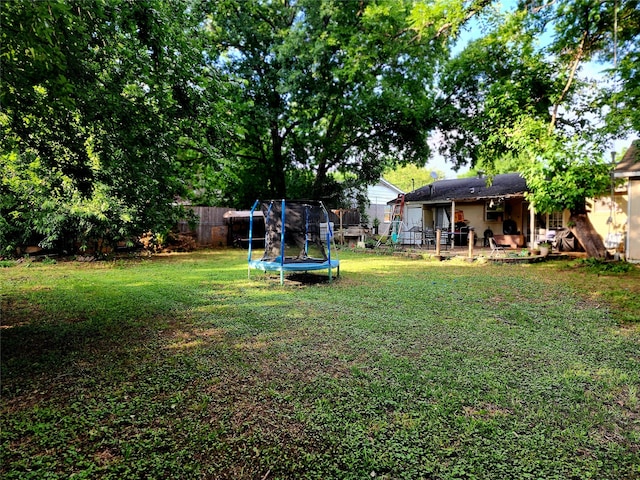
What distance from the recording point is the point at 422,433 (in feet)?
7.27

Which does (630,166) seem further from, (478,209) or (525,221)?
(478,209)

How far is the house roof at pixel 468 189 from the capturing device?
15.5 metres

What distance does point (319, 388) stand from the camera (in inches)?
110

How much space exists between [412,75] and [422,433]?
581 inches

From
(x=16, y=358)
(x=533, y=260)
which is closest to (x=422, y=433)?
(x=16, y=358)

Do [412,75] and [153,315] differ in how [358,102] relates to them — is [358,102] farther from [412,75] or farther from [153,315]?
[153,315]

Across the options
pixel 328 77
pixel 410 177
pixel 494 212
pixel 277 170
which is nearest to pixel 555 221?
pixel 494 212

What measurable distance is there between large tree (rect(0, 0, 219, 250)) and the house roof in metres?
13.0

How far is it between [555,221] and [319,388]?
15.5 meters

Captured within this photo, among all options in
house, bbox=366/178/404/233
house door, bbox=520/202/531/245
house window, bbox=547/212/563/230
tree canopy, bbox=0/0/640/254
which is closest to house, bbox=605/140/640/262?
tree canopy, bbox=0/0/640/254

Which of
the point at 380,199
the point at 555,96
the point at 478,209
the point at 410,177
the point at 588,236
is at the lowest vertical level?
the point at 588,236

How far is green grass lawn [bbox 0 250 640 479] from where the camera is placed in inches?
77.7

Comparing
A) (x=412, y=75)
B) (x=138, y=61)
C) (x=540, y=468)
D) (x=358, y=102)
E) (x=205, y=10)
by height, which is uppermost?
(x=205, y=10)

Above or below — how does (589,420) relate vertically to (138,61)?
below
